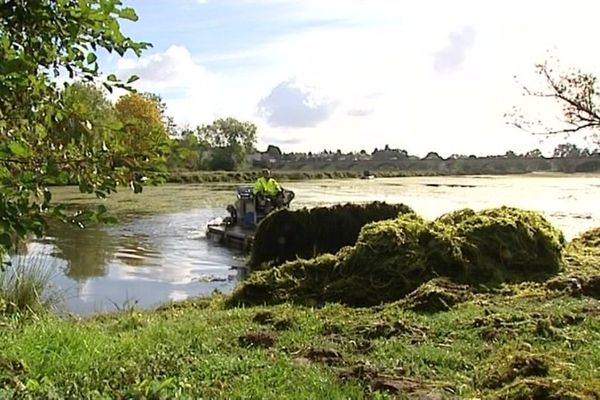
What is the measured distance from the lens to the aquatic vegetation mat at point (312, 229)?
16531 millimetres

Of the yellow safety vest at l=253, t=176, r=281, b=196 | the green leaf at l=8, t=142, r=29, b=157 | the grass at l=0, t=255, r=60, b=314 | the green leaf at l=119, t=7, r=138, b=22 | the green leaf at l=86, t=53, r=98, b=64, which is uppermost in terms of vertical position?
the green leaf at l=119, t=7, r=138, b=22

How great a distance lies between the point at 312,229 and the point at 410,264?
23.5 feet

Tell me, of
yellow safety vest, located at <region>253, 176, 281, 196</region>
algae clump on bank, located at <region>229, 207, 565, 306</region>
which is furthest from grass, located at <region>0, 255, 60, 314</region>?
yellow safety vest, located at <region>253, 176, 281, 196</region>

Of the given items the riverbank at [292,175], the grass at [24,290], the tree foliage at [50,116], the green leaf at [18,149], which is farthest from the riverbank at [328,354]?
the riverbank at [292,175]

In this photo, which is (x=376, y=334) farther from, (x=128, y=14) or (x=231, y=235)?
(x=231, y=235)

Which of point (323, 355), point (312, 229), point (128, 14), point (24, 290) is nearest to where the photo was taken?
point (128, 14)

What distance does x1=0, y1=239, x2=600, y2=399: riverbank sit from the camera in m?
4.25

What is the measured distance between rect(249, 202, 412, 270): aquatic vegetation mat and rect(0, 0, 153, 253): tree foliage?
1411 centimetres

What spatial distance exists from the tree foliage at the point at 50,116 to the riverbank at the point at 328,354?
1.00m

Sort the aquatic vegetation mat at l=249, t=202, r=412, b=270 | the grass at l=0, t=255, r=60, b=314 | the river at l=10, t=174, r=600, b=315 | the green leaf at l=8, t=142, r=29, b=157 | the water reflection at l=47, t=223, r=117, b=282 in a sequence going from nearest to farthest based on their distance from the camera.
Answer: the green leaf at l=8, t=142, r=29, b=157
the grass at l=0, t=255, r=60, b=314
the river at l=10, t=174, r=600, b=315
the aquatic vegetation mat at l=249, t=202, r=412, b=270
the water reflection at l=47, t=223, r=117, b=282

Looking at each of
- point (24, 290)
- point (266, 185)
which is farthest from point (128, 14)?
point (24, 290)

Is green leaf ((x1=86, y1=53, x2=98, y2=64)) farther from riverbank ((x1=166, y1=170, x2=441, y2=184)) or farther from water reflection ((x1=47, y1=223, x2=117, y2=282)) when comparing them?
riverbank ((x1=166, y1=170, x2=441, y2=184))

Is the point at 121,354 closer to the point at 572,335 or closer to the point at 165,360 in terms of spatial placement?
the point at 165,360

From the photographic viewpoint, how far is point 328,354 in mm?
5441
